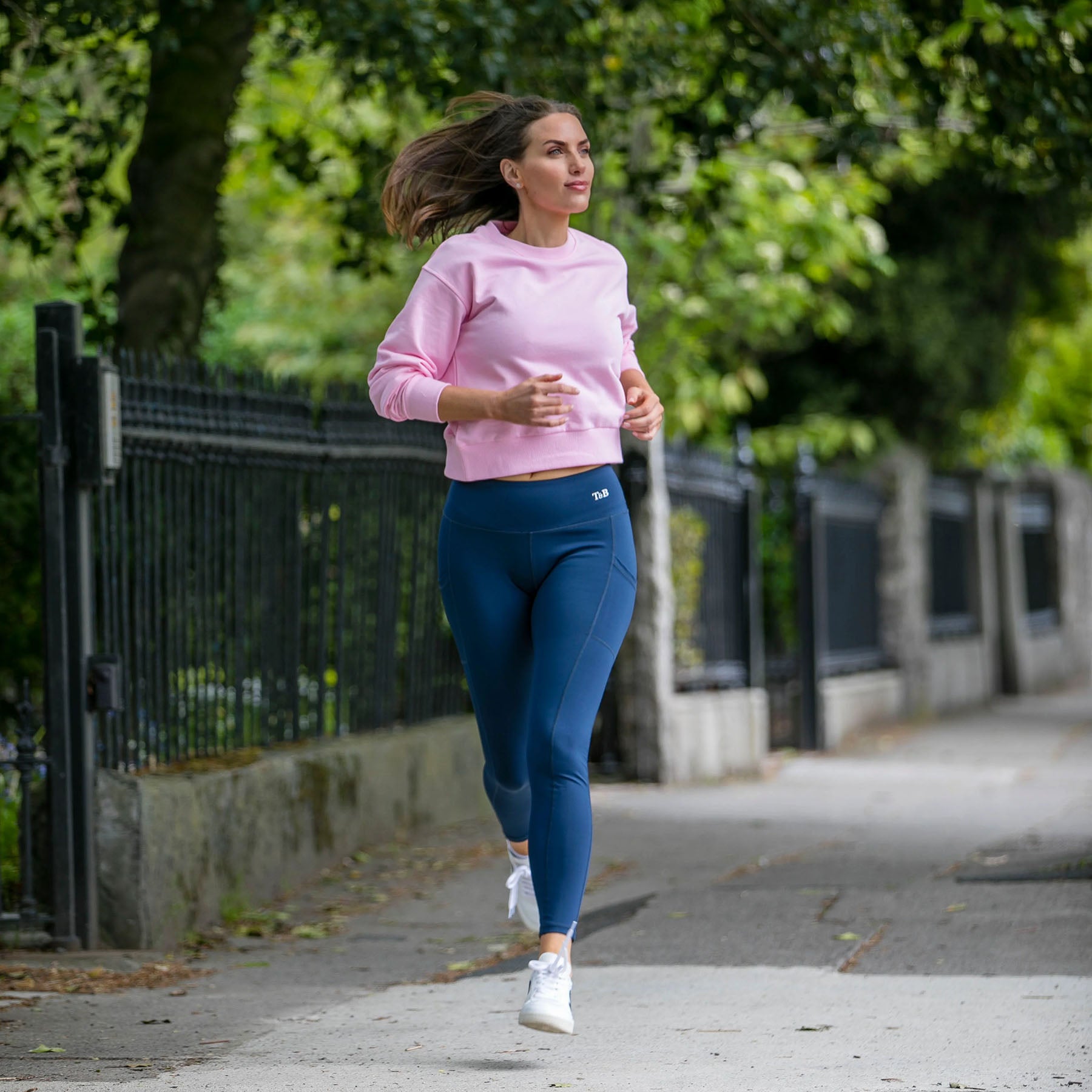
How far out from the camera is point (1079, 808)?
8.90 metres

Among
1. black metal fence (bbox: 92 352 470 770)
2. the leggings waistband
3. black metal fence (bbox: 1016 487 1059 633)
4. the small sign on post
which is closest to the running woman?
the leggings waistband

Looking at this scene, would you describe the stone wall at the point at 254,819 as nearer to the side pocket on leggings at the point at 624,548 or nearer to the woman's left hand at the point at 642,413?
the side pocket on leggings at the point at 624,548

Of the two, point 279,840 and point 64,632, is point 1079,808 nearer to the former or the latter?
point 279,840

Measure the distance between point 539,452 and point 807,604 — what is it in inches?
351

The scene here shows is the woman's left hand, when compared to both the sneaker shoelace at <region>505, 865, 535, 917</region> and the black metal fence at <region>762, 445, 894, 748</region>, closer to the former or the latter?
the sneaker shoelace at <region>505, 865, 535, 917</region>

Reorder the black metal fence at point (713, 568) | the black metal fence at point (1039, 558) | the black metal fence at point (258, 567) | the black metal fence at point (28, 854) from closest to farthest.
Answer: the black metal fence at point (28, 854), the black metal fence at point (258, 567), the black metal fence at point (713, 568), the black metal fence at point (1039, 558)

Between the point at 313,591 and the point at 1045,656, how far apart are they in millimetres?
13502

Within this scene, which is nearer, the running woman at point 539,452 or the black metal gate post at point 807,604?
the running woman at point 539,452

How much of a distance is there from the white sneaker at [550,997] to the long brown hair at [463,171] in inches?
71.7

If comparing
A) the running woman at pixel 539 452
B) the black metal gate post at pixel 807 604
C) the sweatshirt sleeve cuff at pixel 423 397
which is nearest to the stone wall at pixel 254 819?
the running woman at pixel 539 452

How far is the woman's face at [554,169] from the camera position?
13.3ft

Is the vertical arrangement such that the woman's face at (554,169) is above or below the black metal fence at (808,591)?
above

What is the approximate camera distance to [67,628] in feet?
17.9

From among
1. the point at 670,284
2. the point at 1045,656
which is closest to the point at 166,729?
the point at 670,284
